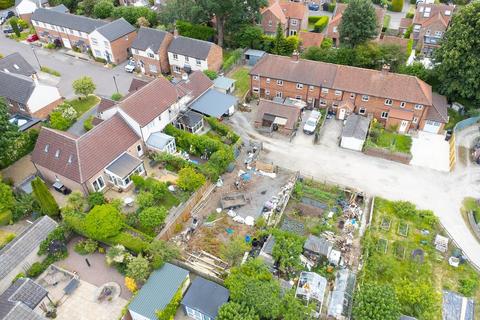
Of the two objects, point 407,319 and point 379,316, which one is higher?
point 379,316

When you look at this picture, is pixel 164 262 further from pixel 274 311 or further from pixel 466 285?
pixel 466 285

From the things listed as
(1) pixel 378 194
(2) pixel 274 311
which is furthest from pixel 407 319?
(1) pixel 378 194

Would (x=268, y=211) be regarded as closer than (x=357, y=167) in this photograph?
Yes

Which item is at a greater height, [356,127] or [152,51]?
[152,51]

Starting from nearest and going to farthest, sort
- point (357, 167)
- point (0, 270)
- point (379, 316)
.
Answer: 1. point (379, 316)
2. point (0, 270)
3. point (357, 167)

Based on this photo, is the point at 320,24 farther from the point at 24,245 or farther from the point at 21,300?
the point at 21,300

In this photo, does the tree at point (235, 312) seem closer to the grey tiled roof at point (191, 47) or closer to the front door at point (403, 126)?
the front door at point (403, 126)

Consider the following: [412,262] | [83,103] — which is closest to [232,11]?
[83,103]
